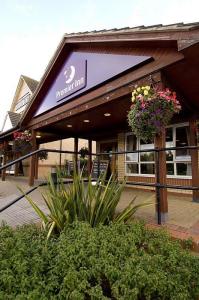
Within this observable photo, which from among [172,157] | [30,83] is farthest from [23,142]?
[30,83]

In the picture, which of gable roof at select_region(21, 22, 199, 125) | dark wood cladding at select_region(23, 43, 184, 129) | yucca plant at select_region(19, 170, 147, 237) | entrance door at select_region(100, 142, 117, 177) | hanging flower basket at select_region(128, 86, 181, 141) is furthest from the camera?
entrance door at select_region(100, 142, 117, 177)

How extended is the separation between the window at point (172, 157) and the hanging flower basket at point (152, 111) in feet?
11.8

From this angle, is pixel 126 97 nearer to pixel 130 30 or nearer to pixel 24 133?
pixel 130 30

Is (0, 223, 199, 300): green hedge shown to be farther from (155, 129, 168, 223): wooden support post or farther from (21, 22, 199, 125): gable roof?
(21, 22, 199, 125): gable roof

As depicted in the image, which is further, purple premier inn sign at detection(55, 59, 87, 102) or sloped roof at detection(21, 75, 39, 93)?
sloped roof at detection(21, 75, 39, 93)

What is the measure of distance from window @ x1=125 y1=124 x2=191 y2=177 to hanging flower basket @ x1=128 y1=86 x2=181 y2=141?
360 centimetres

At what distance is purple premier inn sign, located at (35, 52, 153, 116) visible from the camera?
440 cm

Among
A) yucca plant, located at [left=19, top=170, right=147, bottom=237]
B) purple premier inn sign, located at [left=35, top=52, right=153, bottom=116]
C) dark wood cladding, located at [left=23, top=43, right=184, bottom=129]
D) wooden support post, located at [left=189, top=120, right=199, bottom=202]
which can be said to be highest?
purple premier inn sign, located at [left=35, top=52, right=153, bottom=116]

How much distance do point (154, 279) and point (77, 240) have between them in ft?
2.58

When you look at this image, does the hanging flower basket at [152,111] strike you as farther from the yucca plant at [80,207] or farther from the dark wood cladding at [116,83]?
the yucca plant at [80,207]

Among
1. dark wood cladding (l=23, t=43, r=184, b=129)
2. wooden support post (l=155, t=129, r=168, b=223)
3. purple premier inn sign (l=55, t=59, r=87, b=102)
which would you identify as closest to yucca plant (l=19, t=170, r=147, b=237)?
wooden support post (l=155, t=129, r=168, b=223)

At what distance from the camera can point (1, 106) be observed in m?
30.9

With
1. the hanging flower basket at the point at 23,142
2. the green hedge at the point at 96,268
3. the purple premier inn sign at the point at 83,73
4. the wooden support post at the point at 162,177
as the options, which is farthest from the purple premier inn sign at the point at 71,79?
the green hedge at the point at 96,268

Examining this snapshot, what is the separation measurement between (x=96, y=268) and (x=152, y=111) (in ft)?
7.56
